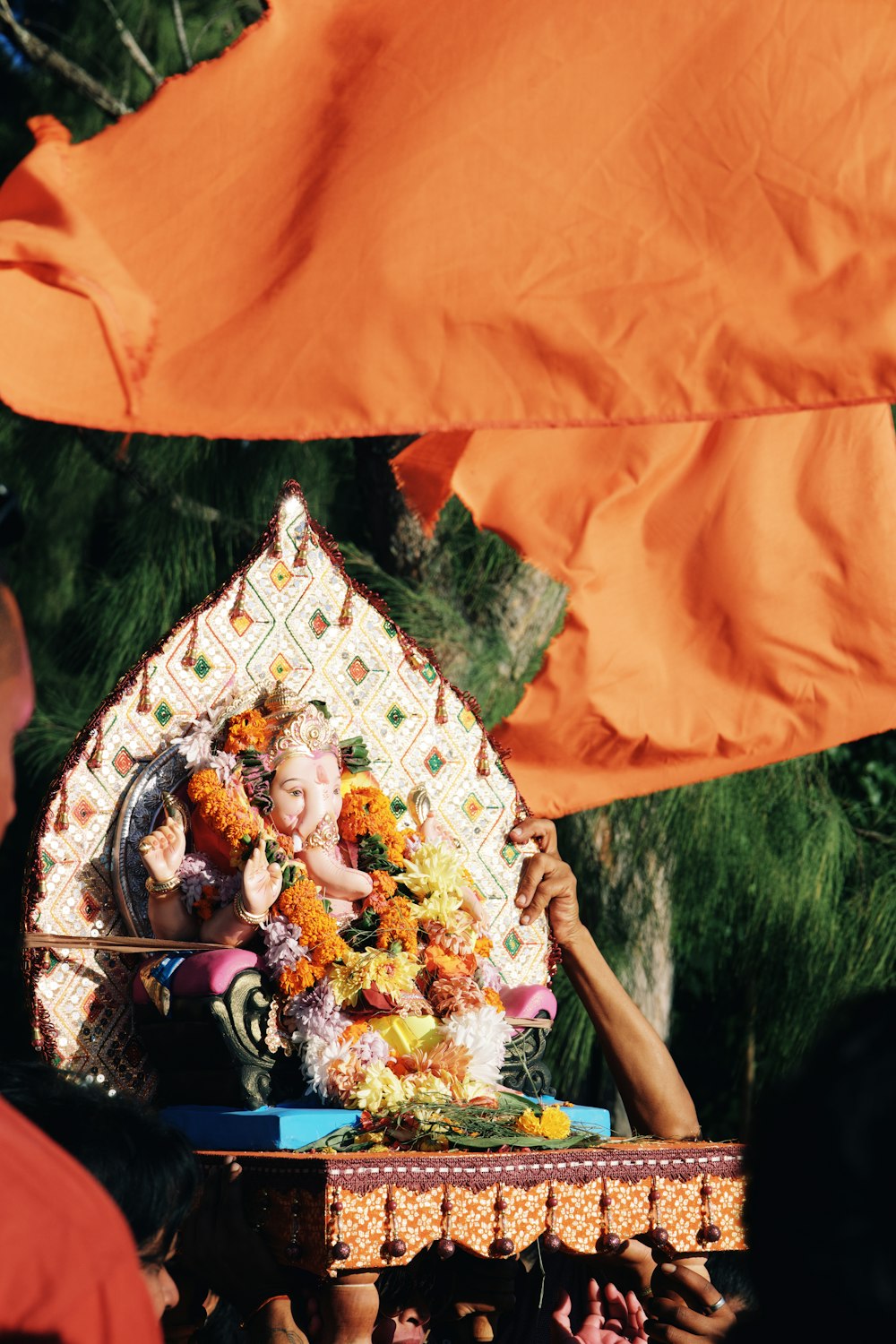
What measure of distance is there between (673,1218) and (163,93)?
251 cm

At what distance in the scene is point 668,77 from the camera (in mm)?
2660

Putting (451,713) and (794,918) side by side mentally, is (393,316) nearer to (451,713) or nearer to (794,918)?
(451,713)

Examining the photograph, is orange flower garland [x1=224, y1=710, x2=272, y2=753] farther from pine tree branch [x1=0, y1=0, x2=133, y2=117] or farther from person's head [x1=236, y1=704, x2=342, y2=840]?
pine tree branch [x1=0, y1=0, x2=133, y2=117]

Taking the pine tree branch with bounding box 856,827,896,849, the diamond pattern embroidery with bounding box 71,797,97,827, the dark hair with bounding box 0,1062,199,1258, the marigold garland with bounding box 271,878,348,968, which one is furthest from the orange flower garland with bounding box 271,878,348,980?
the pine tree branch with bounding box 856,827,896,849

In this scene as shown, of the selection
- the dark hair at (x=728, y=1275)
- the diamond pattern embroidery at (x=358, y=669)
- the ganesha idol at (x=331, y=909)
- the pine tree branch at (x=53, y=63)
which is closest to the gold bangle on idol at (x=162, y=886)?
the ganesha idol at (x=331, y=909)

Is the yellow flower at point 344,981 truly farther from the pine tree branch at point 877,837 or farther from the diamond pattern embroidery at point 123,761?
the pine tree branch at point 877,837

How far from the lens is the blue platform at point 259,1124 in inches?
121

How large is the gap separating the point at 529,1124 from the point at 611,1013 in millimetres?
699

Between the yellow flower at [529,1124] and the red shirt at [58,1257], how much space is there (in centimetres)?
196

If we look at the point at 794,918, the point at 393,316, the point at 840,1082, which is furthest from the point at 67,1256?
the point at 794,918

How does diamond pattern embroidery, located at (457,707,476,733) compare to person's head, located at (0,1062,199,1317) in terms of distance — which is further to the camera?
diamond pattern embroidery, located at (457,707,476,733)

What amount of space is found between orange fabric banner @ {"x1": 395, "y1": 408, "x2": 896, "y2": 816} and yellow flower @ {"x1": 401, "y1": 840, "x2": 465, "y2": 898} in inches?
26.9

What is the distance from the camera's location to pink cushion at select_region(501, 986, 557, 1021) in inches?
150

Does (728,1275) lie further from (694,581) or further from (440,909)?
(694,581)
